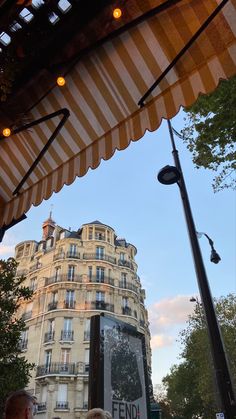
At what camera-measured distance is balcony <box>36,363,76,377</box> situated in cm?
4244

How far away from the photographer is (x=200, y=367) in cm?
3309

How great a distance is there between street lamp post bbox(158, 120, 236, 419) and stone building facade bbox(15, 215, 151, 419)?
36.7m

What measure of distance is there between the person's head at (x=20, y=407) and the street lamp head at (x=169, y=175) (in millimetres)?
5157

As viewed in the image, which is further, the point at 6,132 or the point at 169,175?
the point at 169,175

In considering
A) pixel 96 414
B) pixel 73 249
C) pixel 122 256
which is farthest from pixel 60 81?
pixel 122 256

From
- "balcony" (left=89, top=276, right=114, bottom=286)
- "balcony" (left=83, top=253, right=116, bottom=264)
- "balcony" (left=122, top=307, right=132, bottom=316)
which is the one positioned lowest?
"balcony" (left=122, top=307, right=132, bottom=316)

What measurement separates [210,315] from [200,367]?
3093cm

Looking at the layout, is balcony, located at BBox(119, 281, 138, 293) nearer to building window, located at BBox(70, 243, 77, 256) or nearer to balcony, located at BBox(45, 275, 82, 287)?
balcony, located at BBox(45, 275, 82, 287)

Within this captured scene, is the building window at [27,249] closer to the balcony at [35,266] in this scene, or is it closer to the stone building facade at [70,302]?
the stone building facade at [70,302]

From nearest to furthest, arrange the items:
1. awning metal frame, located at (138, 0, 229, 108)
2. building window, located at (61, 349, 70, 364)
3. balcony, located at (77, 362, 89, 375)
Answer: awning metal frame, located at (138, 0, 229, 108) < balcony, located at (77, 362, 89, 375) < building window, located at (61, 349, 70, 364)

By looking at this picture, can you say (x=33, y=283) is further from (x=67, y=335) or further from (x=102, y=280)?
(x=67, y=335)

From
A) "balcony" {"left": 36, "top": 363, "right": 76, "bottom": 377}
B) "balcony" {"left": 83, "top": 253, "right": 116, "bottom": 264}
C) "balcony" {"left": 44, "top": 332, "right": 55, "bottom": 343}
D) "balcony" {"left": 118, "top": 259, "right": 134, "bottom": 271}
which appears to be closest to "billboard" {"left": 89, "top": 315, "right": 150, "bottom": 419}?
"balcony" {"left": 36, "top": 363, "right": 76, "bottom": 377}

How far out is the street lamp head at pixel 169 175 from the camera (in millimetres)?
7043

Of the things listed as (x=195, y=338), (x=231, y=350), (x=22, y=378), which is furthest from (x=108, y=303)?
(x=22, y=378)
